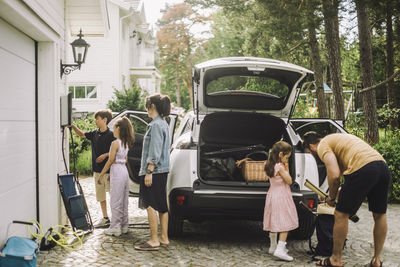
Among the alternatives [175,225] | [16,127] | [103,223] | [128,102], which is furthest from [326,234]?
[128,102]

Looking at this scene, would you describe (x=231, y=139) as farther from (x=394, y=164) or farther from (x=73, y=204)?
(x=394, y=164)

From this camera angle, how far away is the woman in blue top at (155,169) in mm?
5395

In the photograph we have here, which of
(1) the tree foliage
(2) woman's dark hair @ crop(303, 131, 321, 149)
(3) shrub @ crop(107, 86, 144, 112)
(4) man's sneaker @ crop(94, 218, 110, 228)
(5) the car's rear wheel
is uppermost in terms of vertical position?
(1) the tree foliage

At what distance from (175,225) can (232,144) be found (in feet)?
5.10

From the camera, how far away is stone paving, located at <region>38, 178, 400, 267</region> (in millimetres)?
5000

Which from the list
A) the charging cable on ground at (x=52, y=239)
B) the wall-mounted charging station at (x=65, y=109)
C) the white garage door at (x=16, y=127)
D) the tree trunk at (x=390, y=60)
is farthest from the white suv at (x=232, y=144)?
the tree trunk at (x=390, y=60)

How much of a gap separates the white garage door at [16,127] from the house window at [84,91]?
59.5 ft

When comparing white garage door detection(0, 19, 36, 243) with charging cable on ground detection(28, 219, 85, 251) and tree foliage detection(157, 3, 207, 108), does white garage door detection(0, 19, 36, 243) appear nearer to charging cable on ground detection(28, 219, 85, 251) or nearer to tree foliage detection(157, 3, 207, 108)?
charging cable on ground detection(28, 219, 85, 251)

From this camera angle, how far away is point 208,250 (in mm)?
5527

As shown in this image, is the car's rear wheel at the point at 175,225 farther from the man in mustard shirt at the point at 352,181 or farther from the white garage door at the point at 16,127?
the man in mustard shirt at the point at 352,181

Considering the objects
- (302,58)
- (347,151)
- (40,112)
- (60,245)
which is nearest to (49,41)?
(40,112)

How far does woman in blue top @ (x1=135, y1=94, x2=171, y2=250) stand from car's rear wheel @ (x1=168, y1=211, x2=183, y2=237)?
23 centimetres

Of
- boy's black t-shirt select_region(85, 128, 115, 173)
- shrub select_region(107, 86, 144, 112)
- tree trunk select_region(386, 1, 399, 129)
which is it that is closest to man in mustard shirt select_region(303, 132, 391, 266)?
boy's black t-shirt select_region(85, 128, 115, 173)

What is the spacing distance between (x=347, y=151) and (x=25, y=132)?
3626 mm
